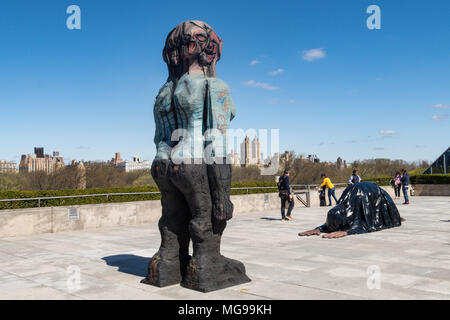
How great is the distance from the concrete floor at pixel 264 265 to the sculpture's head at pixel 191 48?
2.73 metres

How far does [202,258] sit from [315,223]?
773 centimetres

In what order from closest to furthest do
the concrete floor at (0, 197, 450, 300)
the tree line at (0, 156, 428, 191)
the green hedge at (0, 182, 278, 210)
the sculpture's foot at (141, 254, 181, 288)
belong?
1. the concrete floor at (0, 197, 450, 300)
2. the sculpture's foot at (141, 254, 181, 288)
3. the green hedge at (0, 182, 278, 210)
4. the tree line at (0, 156, 428, 191)

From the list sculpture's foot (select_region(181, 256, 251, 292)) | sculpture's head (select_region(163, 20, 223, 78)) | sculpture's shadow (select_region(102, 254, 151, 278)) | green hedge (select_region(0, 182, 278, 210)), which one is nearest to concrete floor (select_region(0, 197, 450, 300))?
sculpture's shadow (select_region(102, 254, 151, 278))

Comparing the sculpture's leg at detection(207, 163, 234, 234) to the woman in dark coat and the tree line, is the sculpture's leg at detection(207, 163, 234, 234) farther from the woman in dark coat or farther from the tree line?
the tree line

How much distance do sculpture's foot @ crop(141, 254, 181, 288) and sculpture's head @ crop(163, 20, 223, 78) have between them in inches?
91.7

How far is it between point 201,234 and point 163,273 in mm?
696

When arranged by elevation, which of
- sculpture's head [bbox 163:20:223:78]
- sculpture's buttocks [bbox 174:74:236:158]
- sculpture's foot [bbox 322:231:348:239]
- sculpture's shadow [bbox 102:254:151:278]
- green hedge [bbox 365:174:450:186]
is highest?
sculpture's head [bbox 163:20:223:78]

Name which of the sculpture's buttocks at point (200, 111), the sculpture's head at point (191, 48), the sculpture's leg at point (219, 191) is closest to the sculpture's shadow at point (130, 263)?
the sculpture's leg at point (219, 191)

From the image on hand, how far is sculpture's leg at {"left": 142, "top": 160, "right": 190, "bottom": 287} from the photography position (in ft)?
16.6

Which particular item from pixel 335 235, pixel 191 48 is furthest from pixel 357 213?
pixel 191 48

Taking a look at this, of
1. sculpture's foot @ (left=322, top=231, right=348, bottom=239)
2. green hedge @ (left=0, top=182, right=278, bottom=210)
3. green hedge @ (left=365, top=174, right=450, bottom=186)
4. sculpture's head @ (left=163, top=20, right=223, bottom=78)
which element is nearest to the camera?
sculpture's head @ (left=163, top=20, right=223, bottom=78)

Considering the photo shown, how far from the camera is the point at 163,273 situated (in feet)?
16.6

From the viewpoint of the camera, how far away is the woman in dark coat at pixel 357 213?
376 inches

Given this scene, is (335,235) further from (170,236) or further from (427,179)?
(427,179)
